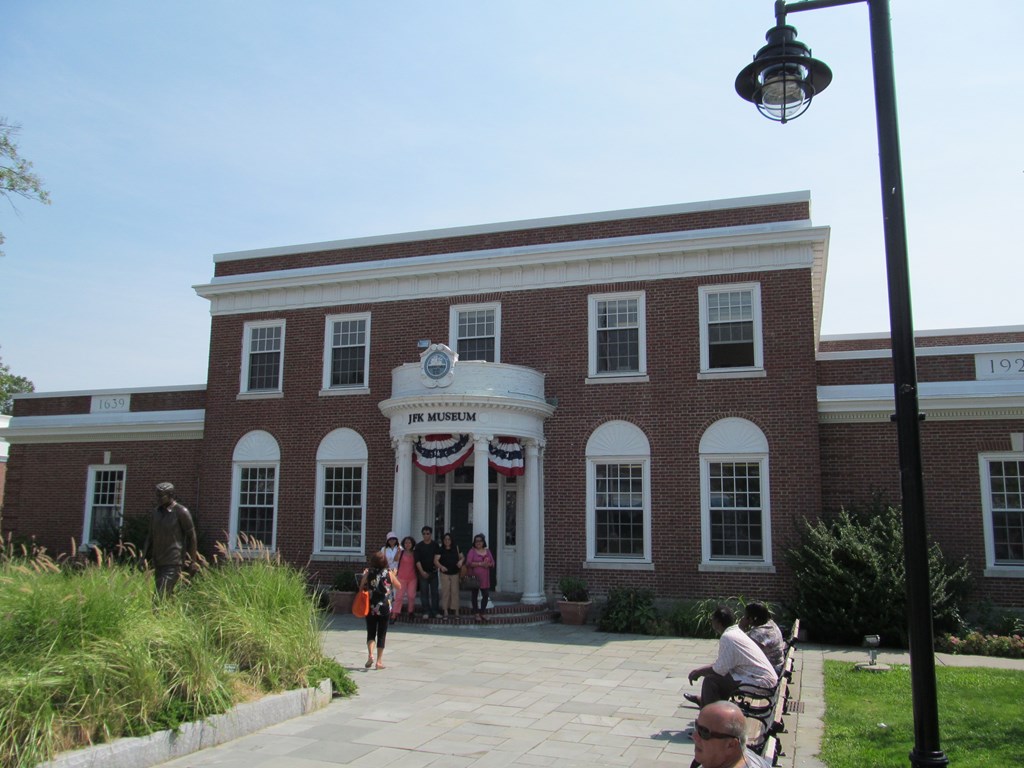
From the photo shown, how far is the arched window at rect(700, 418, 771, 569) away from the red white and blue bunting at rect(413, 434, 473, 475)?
5125mm

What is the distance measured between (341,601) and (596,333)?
822cm

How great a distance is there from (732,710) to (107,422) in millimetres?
23541

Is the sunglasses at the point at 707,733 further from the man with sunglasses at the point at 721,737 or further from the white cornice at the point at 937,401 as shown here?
the white cornice at the point at 937,401

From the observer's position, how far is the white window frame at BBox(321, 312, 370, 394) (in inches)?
827

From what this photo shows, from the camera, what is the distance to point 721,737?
396 centimetres

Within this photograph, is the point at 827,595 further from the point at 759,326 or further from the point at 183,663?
the point at 183,663

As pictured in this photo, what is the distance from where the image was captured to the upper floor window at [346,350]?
69.9 feet

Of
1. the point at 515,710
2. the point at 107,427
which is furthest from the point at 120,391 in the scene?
the point at 515,710

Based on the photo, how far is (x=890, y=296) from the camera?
566 centimetres

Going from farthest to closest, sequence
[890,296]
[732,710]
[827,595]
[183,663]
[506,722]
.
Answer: [827,595]
[506,722]
[183,663]
[890,296]
[732,710]

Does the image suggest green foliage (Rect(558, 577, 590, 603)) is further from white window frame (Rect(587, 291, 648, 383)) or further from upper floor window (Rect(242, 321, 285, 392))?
upper floor window (Rect(242, 321, 285, 392))

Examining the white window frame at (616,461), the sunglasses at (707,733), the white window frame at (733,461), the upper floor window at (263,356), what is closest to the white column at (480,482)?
the white window frame at (616,461)

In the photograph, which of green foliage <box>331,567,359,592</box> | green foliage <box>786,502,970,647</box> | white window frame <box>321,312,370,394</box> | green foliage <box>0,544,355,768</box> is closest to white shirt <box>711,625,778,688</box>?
green foliage <box>0,544,355,768</box>

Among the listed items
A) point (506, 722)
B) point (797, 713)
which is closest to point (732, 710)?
point (506, 722)
